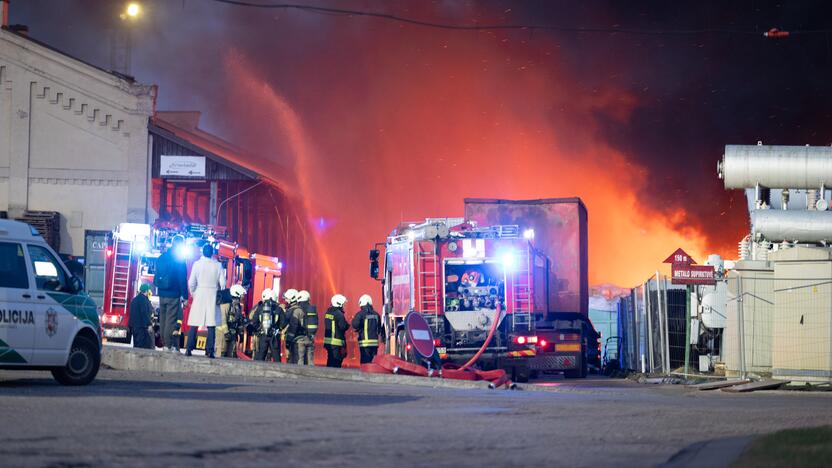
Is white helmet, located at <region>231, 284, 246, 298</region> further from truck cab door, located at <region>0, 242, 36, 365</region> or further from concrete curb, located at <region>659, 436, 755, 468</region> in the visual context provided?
concrete curb, located at <region>659, 436, 755, 468</region>

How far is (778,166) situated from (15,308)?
1349 centimetres

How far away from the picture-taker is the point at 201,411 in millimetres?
11039

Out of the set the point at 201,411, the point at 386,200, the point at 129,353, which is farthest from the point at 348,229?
the point at 201,411

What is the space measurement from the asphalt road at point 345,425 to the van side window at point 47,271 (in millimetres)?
1129

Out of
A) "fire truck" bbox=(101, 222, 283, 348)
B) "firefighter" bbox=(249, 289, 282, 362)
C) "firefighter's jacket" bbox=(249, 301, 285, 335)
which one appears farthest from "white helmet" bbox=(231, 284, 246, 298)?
"firefighter's jacket" bbox=(249, 301, 285, 335)

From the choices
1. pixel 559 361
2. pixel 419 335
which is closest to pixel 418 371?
pixel 419 335

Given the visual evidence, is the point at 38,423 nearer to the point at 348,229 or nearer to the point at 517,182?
the point at 348,229

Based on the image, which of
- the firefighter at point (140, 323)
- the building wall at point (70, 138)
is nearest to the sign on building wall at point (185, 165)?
the building wall at point (70, 138)

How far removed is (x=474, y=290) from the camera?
23.9 metres

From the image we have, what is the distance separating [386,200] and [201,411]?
43630mm

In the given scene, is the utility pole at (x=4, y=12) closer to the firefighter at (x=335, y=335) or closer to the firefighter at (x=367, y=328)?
the firefighter at (x=335, y=335)

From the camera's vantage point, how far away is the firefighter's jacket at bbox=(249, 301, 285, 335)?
26.0m

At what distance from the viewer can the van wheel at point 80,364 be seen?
14312 mm

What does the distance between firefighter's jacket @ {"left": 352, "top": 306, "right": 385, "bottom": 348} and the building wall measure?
67.1ft
